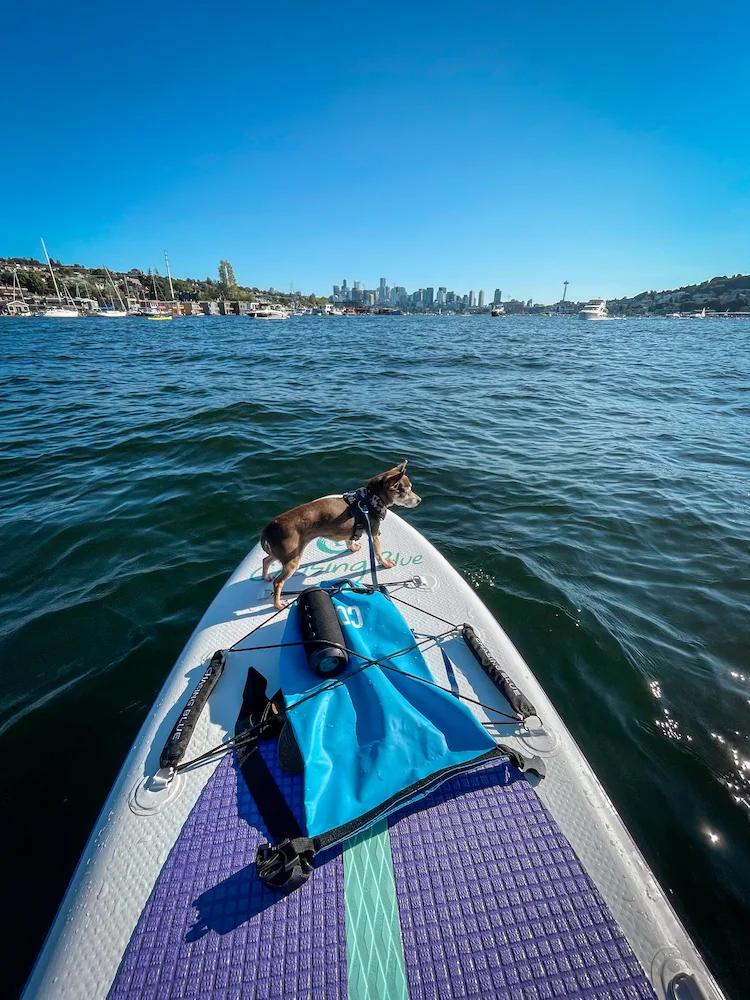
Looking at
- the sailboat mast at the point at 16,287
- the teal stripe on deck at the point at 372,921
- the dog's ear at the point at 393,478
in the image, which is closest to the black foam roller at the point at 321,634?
the teal stripe on deck at the point at 372,921

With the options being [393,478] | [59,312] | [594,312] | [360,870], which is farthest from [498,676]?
[594,312]

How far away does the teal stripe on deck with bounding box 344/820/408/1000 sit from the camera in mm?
1566

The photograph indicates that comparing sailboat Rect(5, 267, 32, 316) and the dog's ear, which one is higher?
sailboat Rect(5, 267, 32, 316)

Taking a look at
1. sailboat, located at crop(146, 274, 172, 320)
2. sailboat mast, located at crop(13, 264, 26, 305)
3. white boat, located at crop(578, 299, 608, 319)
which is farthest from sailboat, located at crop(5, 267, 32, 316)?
white boat, located at crop(578, 299, 608, 319)

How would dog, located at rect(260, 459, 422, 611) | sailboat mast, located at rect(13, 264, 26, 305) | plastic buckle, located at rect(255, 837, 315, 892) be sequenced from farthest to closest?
sailboat mast, located at rect(13, 264, 26, 305), dog, located at rect(260, 459, 422, 611), plastic buckle, located at rect(255, 837, 315, 892)

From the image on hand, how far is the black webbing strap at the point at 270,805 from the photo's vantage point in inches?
71.8

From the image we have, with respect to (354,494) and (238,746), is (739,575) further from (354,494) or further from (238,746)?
(238,746)

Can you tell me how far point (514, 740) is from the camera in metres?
2.55

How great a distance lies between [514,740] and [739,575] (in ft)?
15.6

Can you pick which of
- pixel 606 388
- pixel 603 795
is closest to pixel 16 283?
pixel 606 388

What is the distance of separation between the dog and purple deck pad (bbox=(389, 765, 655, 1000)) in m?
2.27

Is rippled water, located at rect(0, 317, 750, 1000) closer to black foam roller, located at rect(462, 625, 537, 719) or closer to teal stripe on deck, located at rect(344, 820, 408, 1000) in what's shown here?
black foam roller, located at rect(462, 625, 537, 719)

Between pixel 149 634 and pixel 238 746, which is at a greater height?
pixel 238 746

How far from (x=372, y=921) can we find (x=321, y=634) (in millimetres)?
1483
